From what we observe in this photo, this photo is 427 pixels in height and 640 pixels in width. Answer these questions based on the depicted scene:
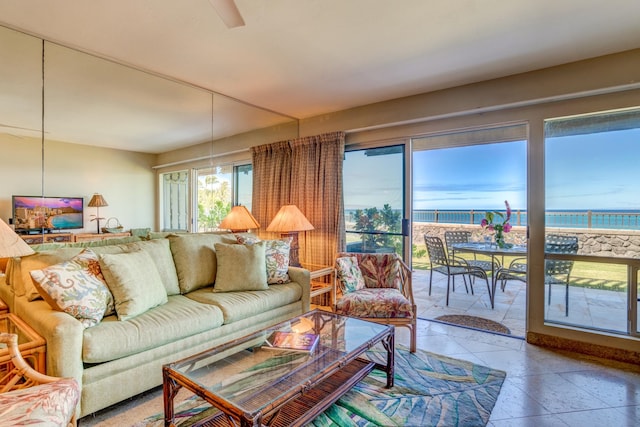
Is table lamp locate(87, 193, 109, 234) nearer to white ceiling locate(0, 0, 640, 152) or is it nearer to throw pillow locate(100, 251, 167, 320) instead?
white ceiling locate(0, 0, 640, 152)

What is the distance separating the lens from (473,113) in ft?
10.5

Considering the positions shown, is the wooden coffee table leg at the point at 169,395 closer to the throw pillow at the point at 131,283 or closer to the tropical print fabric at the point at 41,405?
the tropical print fabric at the point at 41,405

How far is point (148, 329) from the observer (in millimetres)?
1982

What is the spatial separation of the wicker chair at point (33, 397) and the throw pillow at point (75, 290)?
0.33m

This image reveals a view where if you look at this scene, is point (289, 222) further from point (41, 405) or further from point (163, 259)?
point (41, 405)

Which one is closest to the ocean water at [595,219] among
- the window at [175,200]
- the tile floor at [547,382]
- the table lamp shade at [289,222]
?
the tile floor at [547,382]

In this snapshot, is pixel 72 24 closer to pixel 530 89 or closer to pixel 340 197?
pixel 340 197

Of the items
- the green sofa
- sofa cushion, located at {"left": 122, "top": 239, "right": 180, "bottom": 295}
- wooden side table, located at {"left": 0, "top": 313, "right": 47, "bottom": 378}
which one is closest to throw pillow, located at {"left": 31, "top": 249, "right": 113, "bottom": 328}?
the green sofa

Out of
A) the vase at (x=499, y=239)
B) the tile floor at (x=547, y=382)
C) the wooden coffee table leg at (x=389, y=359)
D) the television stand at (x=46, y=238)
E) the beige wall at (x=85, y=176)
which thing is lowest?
the tile floor at (x=547, y=382)

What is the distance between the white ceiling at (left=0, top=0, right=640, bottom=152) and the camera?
1.98 metres

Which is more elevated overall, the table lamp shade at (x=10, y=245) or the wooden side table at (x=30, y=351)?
the table lamp shade at (x=10, y=245)

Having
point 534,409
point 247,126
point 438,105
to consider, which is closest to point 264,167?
point 247,126

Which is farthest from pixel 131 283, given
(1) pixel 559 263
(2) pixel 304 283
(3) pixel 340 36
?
(1) pixel 559 263

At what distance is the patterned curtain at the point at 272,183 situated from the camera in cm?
433
